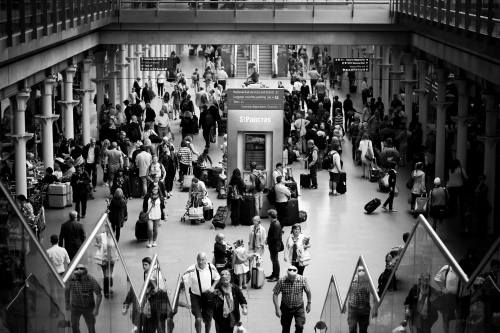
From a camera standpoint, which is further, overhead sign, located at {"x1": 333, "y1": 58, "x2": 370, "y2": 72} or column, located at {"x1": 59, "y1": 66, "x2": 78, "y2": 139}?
overhead sign, located at {"x1": 333, "y1": 58, "x2": 370, "y2": 72}

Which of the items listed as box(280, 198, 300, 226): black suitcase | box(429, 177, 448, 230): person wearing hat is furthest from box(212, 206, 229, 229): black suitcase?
box(429, 177, 448, 230): person wearing hat

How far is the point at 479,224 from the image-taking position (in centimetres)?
2975

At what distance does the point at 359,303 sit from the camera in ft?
50.8

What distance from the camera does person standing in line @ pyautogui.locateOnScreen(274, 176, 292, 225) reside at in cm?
3012

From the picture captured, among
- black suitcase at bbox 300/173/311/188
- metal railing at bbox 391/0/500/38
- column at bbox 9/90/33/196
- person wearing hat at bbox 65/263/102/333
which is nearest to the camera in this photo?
person wearing hat at bbox 65/263/102/333

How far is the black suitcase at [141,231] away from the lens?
28859 mm

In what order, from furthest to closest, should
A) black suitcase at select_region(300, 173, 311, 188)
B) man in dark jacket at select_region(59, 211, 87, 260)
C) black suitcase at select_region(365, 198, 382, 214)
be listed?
black suitcase at select_region(300, 173, 311, 188), black suitcase at select_region(365, 198, 382, 214), man in dark jacket at select_region(59, 211, 87, 260)

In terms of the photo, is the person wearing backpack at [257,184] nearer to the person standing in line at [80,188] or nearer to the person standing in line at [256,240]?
the person standing in line at [80,188]

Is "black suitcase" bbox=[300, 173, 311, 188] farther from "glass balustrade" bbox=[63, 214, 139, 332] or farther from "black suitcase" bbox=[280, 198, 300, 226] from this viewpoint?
"glass balustrade" bbox=[63, 214, 139, 332]

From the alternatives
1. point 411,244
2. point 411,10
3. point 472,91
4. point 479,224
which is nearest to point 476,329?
point 411,244

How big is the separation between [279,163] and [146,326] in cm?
1753

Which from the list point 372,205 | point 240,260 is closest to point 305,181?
point 372,205

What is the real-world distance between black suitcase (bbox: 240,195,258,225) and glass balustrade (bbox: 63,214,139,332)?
17700 millimetres

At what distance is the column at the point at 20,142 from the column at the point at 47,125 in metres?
3.44
